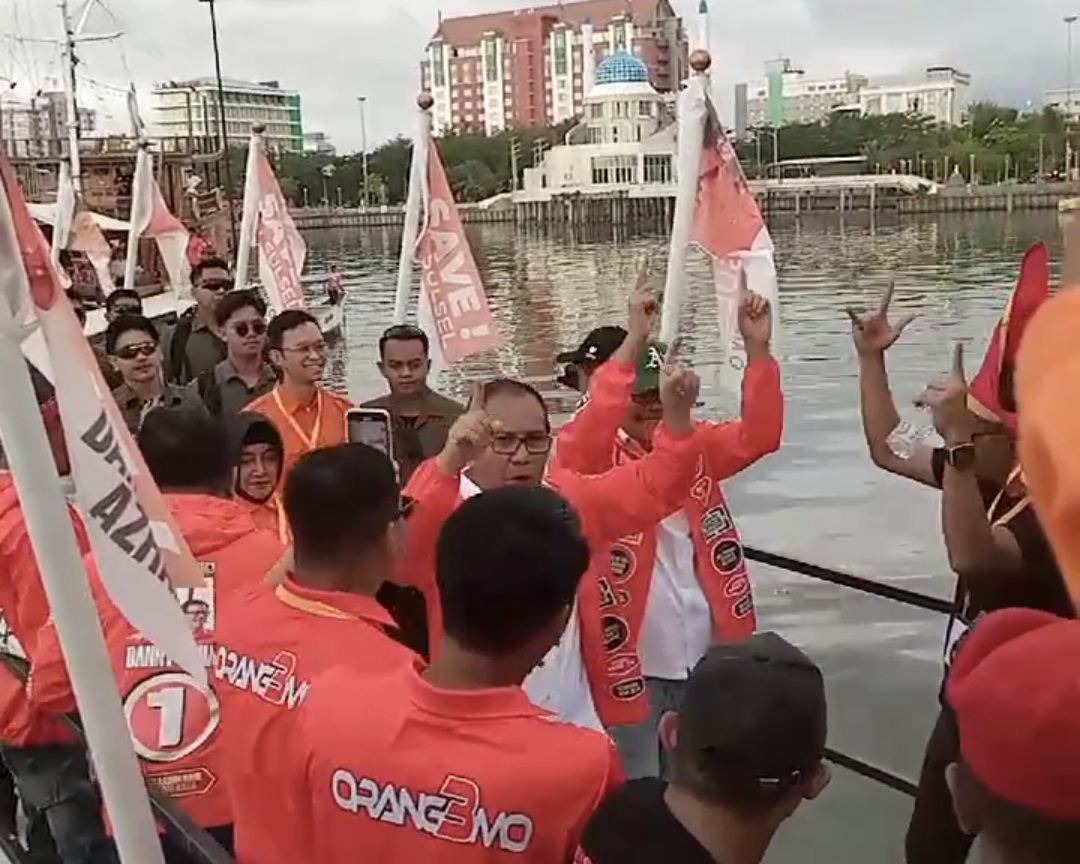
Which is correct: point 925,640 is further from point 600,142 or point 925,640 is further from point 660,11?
point 600,142

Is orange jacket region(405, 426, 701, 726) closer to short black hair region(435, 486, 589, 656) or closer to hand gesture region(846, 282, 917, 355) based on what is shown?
hand gesture region(846, 282, 917, 355)

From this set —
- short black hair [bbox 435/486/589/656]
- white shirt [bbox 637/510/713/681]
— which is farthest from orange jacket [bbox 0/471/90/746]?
white shirt [bbox 637/510/713/681]

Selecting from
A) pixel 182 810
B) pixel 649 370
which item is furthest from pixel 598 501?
pixel 182 810

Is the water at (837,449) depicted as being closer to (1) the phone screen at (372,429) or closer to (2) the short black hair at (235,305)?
(1) the phone screen at (372,429)

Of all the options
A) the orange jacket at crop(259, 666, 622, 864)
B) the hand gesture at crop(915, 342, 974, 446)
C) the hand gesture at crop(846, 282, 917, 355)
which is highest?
the hand gesture at crop(846, 282, 917, 355)

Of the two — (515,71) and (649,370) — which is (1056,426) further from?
(515,71)

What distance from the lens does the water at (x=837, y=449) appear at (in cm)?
684

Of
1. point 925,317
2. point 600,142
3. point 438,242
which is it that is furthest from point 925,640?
point 600,142

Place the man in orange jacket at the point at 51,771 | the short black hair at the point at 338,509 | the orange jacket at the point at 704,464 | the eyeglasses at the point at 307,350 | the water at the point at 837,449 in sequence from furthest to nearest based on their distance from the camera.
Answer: the water at the point at 837,449 < the eyeglasses at the point at 307,350 < the orange jacket at the point at 704,464 < the man in orange jacket at the point at 51,771 < the short black hair at the point at 338,509

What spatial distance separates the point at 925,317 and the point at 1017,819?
31.3m

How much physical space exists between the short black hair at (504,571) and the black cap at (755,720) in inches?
11.7

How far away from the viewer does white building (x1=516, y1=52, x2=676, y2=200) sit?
94.9 m

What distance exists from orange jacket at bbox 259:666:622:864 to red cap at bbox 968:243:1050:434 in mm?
1115

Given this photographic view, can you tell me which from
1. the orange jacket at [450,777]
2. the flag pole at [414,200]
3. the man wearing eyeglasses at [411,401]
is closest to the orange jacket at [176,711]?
the orange jacket at [450,777]
